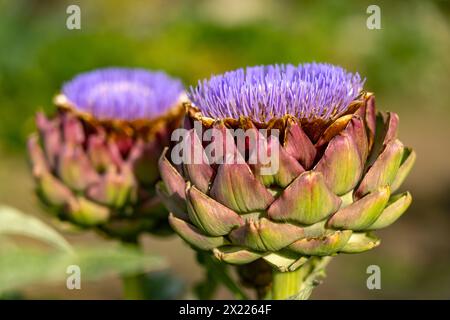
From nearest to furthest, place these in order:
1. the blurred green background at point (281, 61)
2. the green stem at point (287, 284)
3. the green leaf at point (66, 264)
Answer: the green stem at point (287, 284)
the green leaf at point (66, 264)
the blurred green background at point (281, 61)

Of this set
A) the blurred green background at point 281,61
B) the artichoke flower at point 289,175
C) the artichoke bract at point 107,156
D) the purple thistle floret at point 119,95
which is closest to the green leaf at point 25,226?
the artichoke bract at point 107,156

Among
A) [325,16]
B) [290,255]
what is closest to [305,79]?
[290,255]

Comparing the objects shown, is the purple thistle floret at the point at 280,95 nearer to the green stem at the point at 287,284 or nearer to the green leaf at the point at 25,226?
the green stem at the point at 287,284

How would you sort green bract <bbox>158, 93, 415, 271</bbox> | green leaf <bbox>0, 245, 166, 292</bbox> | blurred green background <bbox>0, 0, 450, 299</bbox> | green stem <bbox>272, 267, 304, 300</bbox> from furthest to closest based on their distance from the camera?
blurred green background <bbox>0, 0, 450, 299</bbox>
green leaf <bbox>0, 245, 166, 292</bbox>
green stem <bbox>272, 267, 304, 300</bbox>
green bract <bbox>158, 93, 415, 271</bbox>

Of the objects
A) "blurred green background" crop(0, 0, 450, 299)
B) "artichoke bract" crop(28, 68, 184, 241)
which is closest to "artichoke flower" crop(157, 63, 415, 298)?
"artichoke bract" crop(28, 68, 184, 241)

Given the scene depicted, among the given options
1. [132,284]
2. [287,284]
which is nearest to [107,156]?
[132,284]

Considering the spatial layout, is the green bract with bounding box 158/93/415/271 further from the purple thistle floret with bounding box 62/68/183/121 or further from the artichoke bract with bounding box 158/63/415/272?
the purple thistle floret with bounding box 62/68/183/121
